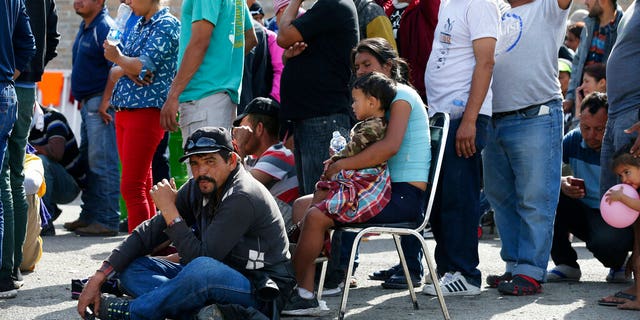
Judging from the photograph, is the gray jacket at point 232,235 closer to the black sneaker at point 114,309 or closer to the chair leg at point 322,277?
the black sneaker at point 114,309

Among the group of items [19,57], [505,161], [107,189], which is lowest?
[107,189]

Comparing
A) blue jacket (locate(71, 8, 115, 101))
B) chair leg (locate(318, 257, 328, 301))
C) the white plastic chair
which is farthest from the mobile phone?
blue jacket (locate(71, 8, 115, 101))

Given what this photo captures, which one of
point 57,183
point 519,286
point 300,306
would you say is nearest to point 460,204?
point 519,286

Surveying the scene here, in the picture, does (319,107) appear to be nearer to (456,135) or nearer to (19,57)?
(456,135)

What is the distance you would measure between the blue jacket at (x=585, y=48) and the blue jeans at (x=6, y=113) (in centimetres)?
505

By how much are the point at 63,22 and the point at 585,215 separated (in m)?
11.5

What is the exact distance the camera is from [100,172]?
917 centimetres

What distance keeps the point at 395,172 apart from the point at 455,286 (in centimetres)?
87

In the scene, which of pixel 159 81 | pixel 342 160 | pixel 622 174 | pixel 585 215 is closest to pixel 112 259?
pixel 342 160

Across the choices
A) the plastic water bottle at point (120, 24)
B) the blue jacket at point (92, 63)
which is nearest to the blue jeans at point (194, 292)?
the plastic water bottle at point (120, 24)

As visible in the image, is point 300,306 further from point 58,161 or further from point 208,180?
point 58,161

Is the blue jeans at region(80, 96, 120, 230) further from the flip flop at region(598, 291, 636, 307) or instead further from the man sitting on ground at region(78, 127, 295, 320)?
the flip flop at region(598, 291, 636, 307)

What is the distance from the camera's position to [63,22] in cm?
1652

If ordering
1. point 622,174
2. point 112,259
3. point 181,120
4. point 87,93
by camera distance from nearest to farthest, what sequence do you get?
point 112,259
point 622,174
point 181,120
point 87,93
